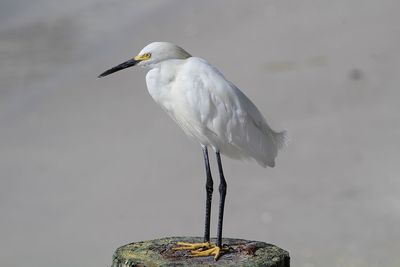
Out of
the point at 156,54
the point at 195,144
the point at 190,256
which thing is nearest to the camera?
the point at 190,256

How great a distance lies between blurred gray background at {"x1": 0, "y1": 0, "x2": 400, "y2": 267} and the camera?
5.77m

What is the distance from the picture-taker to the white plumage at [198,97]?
3.66 metres

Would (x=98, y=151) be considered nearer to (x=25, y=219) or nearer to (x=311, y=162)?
(x=25, y=219)

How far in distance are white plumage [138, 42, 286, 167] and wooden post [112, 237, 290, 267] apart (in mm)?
443

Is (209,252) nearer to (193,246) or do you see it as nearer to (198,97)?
(193,246)

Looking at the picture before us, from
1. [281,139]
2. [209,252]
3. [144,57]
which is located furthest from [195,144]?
[209,252]

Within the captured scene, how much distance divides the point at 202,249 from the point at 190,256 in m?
0.09

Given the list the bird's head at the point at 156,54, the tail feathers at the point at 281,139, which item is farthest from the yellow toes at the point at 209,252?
the bird's head at the point at 156,54

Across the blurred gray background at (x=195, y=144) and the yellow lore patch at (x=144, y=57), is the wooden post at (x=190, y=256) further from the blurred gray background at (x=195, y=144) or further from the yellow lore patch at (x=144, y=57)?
the blurred gray background at (x=195, y=144)

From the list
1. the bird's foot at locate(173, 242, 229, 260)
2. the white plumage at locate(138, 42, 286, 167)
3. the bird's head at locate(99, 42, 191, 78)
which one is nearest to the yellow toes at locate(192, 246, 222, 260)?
the bird's foot at locate(173, 242, 229, 260)

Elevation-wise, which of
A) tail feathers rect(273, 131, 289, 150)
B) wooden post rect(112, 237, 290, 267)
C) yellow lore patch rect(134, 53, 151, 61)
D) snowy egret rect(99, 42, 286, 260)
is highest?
yellow lore patch rect(134, 53, 151, 61)

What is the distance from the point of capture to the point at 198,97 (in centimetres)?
365

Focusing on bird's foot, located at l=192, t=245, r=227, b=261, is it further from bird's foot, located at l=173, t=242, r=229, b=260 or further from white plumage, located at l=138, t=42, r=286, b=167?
white plumage, located at l=138, t=42, r=286, b=167

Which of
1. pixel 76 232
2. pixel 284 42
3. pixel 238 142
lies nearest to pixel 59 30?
pixel 284 42
